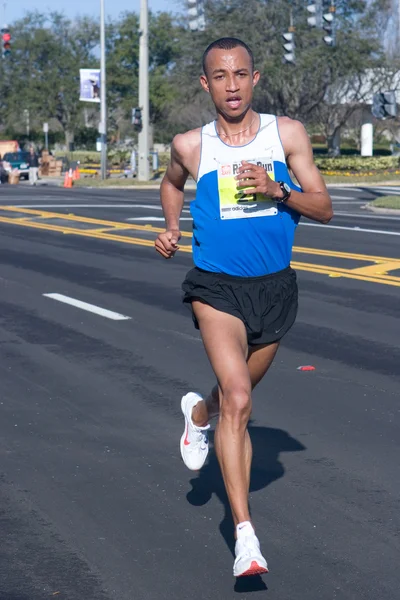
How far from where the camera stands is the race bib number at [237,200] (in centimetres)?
477

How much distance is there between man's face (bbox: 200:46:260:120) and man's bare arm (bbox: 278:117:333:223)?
0.21 metres

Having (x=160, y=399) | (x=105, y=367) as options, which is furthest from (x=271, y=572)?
(x=105, y=367)

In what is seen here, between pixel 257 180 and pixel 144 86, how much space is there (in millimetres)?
41620

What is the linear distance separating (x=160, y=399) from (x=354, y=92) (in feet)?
165

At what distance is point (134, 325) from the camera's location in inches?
433

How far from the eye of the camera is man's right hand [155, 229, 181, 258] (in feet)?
16.5

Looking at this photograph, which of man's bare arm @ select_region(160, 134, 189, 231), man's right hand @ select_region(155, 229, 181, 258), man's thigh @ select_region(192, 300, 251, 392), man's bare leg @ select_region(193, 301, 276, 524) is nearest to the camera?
man's bare leg @ select_region(193, 301, 276, 524)

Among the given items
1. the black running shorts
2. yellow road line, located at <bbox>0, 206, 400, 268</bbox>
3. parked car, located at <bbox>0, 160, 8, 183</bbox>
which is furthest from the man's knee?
parked car, located at <bbox>0, 160, 8, 183</bbox>

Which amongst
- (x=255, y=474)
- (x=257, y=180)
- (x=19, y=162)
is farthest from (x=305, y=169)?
(x=19, y=162)

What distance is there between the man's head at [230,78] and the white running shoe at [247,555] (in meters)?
1.78

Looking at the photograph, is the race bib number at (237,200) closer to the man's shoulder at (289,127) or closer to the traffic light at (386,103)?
the man's shoulder at (289,127)

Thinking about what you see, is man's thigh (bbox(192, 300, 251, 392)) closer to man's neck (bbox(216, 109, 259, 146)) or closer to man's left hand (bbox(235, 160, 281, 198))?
man's left hand (bbox(235, 160, 281, 198))

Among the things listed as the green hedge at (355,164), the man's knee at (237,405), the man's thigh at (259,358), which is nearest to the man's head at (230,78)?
the man's thigh at (259,358)

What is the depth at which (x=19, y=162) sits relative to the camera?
51.2 m
